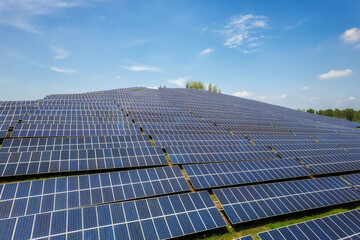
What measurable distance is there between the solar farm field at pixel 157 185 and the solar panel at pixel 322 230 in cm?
7

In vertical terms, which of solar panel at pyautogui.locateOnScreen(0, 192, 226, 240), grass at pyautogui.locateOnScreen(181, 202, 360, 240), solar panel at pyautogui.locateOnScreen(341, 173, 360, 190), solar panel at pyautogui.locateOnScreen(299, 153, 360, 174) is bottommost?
grass at pyautogui.locateOnScreen(181, 202, 360, 240)

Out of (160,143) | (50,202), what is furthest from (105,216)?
(160,143)

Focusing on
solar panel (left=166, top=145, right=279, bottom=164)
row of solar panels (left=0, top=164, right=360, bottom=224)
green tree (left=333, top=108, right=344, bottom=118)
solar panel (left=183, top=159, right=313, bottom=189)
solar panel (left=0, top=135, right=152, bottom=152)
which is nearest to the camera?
row of solar panels (left=0, top=164, right=360, bottom=224)

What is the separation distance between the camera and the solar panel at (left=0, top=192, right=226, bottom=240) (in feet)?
32.1

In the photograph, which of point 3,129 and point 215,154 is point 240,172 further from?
point 3,129

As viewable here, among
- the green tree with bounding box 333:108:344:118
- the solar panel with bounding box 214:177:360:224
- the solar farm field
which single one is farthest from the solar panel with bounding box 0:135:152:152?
the green tree with bounding box 333:108:344:118

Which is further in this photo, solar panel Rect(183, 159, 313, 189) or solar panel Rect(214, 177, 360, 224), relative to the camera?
solar panel Rect(183, 159, 313, 189)

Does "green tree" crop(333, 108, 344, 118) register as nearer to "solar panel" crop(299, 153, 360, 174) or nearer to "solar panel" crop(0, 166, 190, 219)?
"solar panel" crop(299, 153, 360, 174)

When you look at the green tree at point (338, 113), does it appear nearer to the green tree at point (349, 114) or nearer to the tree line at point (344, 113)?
the tree line at point (344, 113)

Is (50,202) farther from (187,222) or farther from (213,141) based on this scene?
(213,141)

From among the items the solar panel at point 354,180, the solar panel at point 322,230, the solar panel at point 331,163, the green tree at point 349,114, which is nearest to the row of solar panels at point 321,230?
the solar panel at point 322,230

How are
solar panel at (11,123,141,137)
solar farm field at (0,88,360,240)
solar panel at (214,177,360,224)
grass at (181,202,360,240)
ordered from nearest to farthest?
solar farm field at (0,88,360,240) < grass at (181,202,360,240) < solar panel at (214,177,360,224) < solar panel at (11,123,141,137)

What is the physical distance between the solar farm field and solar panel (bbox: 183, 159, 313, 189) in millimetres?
109

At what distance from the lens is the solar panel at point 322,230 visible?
38.6 ft
